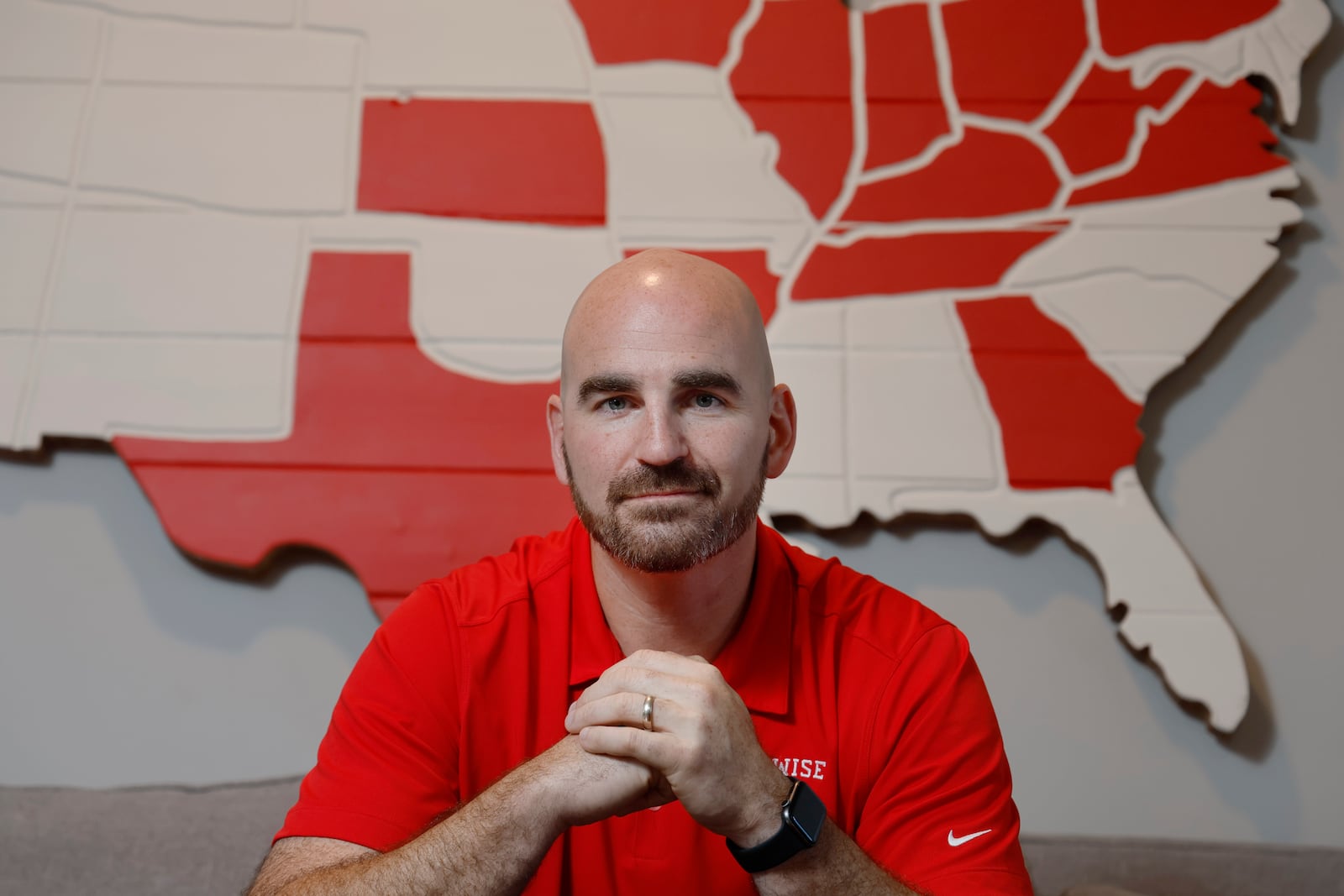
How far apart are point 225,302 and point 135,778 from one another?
29.5 inches

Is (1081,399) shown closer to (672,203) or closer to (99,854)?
(672,203)

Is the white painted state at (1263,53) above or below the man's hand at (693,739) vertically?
above

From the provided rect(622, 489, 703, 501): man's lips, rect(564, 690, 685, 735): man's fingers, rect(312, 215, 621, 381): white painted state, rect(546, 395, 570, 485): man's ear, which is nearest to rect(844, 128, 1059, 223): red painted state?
rect(312, 215, 621, 381): white painted state

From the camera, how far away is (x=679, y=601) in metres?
1.19

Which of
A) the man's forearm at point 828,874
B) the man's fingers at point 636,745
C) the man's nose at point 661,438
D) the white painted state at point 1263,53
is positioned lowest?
the man's forearm at point 828,874

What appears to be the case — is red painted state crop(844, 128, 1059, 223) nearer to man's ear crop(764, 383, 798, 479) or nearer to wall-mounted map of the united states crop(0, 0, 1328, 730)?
wall-mounted map of the united states crop(0, 0, 1328, 730)

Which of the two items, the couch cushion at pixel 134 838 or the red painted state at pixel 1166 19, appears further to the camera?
the red painted state at pixel 1166 19

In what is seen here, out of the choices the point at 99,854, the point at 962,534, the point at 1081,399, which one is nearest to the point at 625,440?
the point at 962,534

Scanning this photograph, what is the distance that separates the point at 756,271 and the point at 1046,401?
0.48m

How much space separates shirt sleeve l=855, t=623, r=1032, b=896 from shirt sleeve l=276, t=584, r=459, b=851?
0.44m

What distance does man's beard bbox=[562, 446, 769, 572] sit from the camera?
3.59 feet

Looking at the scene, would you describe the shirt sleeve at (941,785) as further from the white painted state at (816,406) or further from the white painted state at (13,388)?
the white painted state at (13,388)

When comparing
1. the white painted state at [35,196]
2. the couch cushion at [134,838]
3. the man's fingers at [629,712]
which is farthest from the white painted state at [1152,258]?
the white painted state at [35,196]

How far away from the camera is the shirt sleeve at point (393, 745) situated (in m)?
1.06
